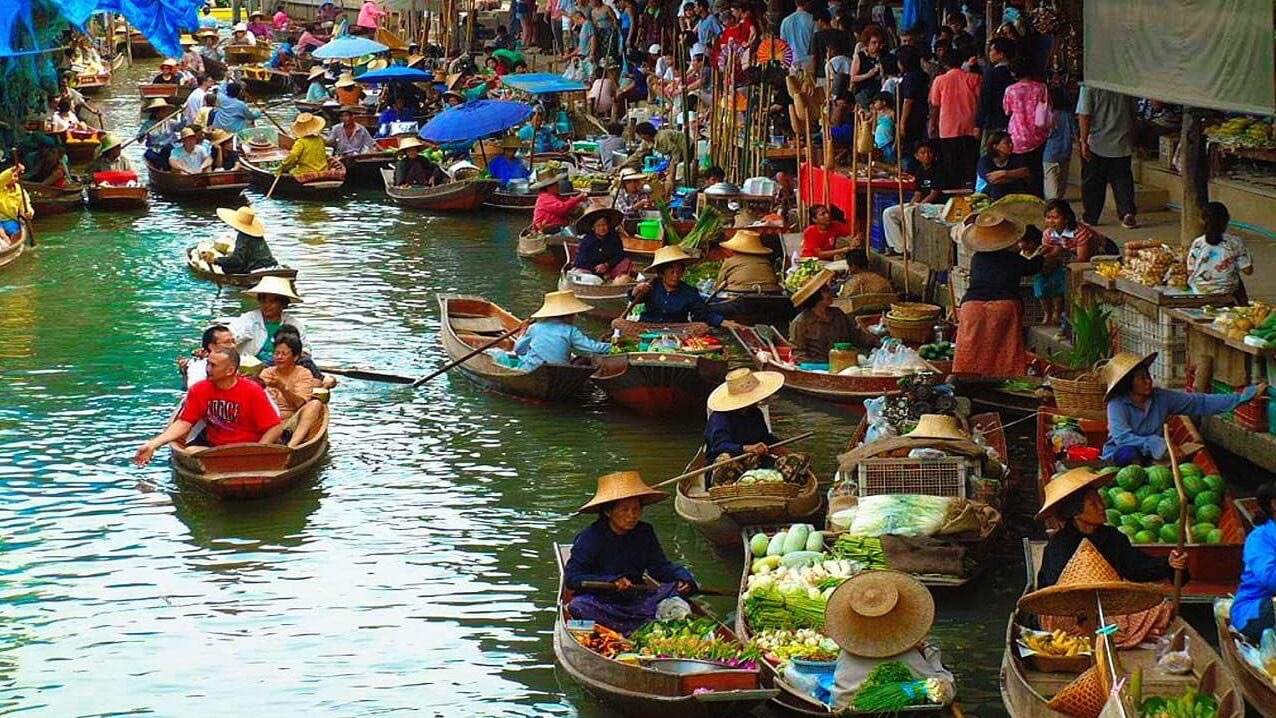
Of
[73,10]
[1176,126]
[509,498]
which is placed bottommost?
[509,498]

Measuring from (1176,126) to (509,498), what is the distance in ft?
26.2

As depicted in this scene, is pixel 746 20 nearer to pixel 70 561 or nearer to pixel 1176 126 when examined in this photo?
pixel 1176 126

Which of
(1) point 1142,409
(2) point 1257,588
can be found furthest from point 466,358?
(2) point 1257,588

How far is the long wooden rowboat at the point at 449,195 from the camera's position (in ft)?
74.0

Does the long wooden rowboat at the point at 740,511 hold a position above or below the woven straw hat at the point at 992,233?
below

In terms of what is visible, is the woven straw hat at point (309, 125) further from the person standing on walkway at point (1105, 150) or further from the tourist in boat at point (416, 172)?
the person standing on walkway at point (1105, 150)

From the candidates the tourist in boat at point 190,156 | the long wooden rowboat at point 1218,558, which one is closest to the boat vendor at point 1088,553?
the long wooden rowboat at point 1218,558

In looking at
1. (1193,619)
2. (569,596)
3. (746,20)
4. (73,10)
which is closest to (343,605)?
(569,596)

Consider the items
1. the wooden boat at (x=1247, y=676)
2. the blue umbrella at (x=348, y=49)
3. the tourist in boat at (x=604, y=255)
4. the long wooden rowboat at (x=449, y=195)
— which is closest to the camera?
the wooden boat at (x=1247, y=676)

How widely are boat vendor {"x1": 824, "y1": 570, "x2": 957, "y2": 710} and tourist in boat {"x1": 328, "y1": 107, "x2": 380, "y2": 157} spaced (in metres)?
19.0

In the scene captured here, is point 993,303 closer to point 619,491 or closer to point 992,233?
point 992,233

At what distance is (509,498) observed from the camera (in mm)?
11422

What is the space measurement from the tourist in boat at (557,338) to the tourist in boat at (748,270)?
2.37 metres

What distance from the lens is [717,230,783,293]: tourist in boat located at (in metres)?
15.4
